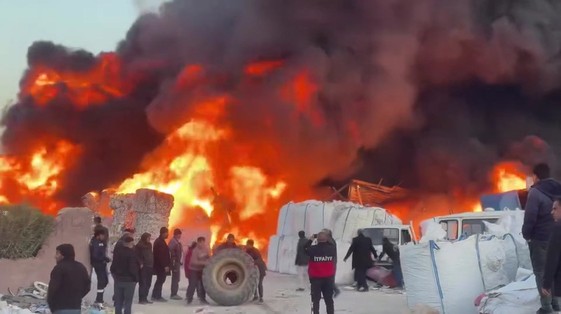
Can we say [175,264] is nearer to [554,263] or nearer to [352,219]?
[352,219]

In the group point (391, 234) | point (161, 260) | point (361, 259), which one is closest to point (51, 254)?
point (161, 260)

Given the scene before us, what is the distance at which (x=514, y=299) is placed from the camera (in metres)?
7.80

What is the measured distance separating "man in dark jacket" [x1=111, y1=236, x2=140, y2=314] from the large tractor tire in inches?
114

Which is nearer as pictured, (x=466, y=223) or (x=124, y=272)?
(x=124, y=272)

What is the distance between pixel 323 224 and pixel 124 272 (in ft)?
Result: 32.9

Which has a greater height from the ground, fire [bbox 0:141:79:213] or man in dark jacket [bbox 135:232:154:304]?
fire [bbox 0:141:79:213]

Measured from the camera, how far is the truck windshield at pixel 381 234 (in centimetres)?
1678

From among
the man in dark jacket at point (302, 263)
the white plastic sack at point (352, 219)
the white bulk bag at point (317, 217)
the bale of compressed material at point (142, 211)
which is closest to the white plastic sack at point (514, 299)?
the man in dark jacket at point (302, 263)

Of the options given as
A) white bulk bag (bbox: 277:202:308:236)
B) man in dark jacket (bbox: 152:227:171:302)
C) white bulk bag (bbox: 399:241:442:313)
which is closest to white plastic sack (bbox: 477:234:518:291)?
white bulk bag (bbox: 399:241:442:313)

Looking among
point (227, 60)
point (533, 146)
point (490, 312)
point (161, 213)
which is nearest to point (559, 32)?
point (533, 146)

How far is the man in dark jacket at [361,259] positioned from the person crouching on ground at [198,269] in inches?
139

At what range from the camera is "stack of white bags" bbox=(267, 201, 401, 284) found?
1797 centimetres

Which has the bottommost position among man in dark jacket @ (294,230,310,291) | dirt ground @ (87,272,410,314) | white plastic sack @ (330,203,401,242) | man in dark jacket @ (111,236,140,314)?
dirt ground @ (87,272,410,314)

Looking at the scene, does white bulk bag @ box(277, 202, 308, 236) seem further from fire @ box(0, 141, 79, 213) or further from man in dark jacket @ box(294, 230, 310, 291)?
fire @ box(0, 141, 79, 213)
